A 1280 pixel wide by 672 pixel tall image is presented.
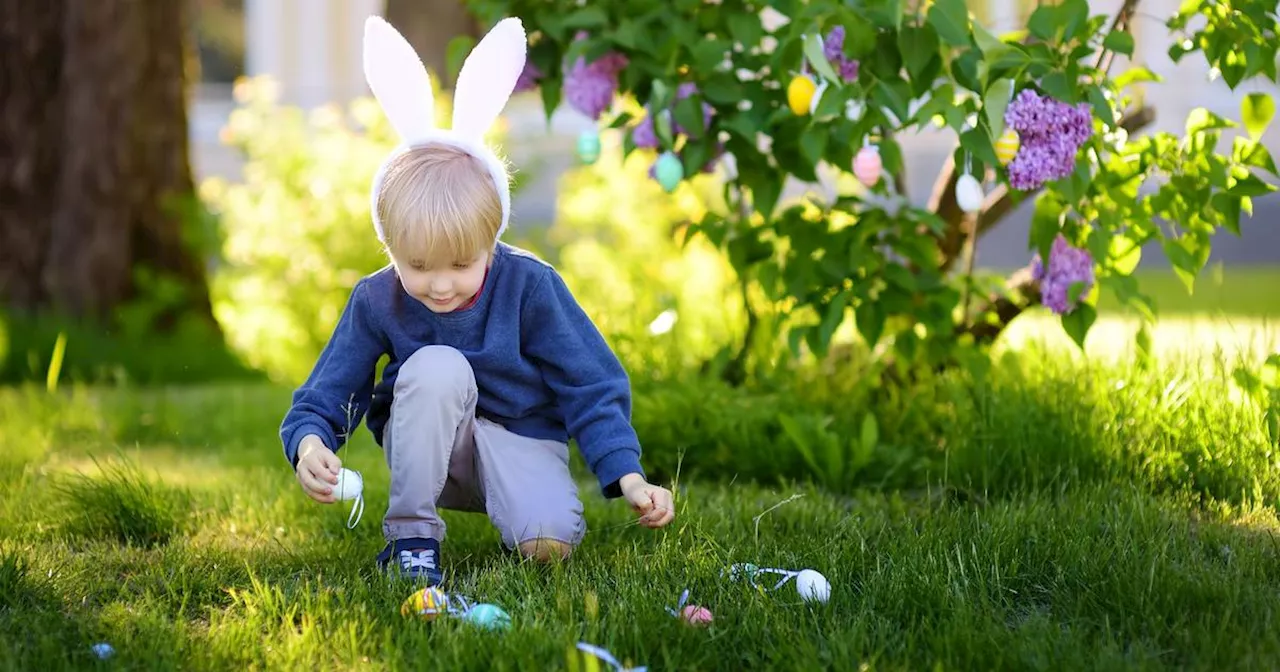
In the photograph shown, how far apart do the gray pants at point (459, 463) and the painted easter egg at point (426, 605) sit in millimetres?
373

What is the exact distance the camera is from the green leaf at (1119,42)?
2754 mm

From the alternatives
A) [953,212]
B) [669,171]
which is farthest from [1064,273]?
[669,171]

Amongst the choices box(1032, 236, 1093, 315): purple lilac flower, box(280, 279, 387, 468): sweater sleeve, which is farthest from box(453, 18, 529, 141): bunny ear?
box(1032, 236, 1093, 315): purple lilac flower

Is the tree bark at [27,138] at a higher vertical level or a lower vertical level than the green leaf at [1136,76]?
lower

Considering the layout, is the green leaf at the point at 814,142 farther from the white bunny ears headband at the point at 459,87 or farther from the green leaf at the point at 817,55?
the white bunny ears headband at the point at 459,87

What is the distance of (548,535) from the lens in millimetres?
2494

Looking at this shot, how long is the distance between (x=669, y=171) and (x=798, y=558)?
1185mm

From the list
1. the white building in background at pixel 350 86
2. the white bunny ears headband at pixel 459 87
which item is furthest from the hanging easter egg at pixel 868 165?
the white building in background at pixel 350 86

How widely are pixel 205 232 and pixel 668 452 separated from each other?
3395mm

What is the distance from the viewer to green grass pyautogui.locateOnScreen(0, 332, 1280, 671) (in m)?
1.93

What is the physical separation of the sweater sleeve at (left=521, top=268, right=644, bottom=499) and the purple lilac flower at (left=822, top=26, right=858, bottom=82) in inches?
32.7

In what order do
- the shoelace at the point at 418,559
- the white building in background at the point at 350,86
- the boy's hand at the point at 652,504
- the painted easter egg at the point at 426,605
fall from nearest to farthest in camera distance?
1. the painted easter egg at the point at 426,605
2. the boy's hand at the point at 652,504
3. the shoelace at the point at 418,559
4. the white building in background at the point at 350,86

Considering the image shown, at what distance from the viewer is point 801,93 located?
117 inches

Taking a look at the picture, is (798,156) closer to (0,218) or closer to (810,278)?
(810,278)
